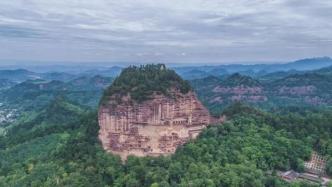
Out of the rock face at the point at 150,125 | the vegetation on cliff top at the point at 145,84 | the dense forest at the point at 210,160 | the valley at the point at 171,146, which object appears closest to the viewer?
the dense forest at the point at 210,160

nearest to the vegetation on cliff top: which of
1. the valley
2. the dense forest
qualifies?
the valley

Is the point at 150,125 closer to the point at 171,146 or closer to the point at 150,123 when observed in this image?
the point at 150,123

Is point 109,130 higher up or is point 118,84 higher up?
point 118,84

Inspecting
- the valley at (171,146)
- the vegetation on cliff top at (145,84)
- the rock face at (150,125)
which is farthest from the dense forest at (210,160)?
the vegetation on cliff top at (145,84)

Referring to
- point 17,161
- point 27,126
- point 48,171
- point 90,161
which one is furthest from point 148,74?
point 27,126

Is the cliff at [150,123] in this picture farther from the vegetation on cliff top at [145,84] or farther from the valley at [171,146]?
the vegetation on cliff top at [145,84]

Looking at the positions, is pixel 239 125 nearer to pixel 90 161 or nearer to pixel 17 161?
pixel 90 161
